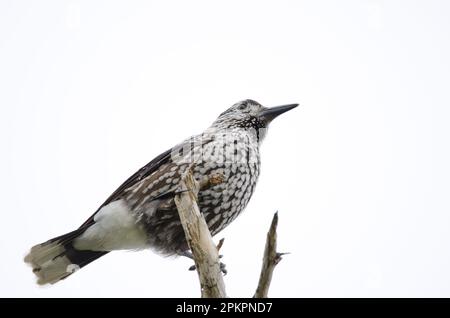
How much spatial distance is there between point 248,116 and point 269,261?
295cm

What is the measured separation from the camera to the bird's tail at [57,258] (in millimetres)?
5559

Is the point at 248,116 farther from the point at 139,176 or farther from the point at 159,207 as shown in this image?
the point at 159,207

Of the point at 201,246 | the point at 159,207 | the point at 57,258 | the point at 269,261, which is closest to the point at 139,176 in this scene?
the point at 159,207

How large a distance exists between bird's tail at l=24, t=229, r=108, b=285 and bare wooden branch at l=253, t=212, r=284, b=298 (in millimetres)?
2394

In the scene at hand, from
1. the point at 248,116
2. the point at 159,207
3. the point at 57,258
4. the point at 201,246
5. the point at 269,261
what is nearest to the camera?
the point at 269,261

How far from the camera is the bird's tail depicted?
5559 millimetres

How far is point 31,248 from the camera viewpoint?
560cm

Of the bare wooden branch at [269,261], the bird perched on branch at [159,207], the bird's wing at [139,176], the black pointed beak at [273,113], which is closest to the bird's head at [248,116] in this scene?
the black pointed beak at [273,113]

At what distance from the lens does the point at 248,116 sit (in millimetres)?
6375
